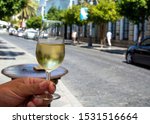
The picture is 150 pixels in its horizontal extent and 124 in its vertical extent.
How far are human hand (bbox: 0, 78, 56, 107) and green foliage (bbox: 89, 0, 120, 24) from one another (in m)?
34.1

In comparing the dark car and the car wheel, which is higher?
the dark car

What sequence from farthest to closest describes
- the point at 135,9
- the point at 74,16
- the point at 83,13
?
the point at 74,16, the point at 83,13, the point at 135,9

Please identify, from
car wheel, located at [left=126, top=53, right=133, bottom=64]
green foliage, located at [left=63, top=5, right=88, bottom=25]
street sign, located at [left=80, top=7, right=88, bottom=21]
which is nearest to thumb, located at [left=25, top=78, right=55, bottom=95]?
car wheel, located at [left=126, top=53, right=133, bottom=64]

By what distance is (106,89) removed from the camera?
10.7 meters

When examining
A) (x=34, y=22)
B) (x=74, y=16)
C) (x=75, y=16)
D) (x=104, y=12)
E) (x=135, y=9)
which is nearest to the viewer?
(x=135, y=9)

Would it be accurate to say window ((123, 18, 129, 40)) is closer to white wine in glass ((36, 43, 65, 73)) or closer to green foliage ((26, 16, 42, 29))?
white wine in glass ((36, 43, 65, 73))

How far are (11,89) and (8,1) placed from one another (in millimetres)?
18678

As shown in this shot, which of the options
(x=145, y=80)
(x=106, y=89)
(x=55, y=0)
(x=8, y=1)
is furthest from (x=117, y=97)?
(x=55, y=0)

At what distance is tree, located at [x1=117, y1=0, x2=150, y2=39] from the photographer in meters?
25.5

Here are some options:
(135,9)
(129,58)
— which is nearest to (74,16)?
(135,9)

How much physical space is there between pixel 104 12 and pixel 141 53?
709 inches

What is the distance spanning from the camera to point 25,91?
155 centimetres

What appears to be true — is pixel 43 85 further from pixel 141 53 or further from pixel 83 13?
pixel 83 13

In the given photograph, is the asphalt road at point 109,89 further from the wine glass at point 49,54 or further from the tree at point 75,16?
the tree at point 75,16
